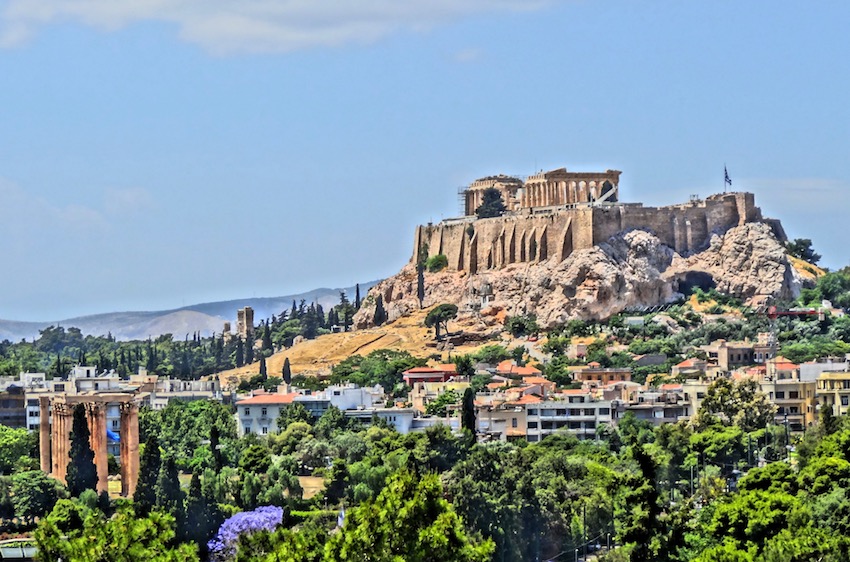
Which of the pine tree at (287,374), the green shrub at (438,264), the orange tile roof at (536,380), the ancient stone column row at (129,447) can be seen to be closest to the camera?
the ancient stone column row at (129,447)

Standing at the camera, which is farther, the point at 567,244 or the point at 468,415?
the point at 567,244

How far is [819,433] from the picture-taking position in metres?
67.2

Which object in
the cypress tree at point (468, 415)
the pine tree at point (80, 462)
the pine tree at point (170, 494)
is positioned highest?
the cypress tree at point (468, 415)

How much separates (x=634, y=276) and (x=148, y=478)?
4959cm

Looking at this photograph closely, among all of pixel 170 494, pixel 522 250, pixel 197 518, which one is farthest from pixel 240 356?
pixel 197 518

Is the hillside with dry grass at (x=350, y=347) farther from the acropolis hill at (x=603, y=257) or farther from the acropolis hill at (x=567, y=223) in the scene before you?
the acropolis hill at (x=567, y=223)

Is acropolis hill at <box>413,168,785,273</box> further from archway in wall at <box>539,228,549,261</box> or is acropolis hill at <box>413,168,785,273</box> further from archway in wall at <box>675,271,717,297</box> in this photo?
archway in wall at <box>675,271,717,297</box>

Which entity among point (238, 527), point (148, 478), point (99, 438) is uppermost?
point (99, 438)

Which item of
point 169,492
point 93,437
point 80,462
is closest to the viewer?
point 169,492

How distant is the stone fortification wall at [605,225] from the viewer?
112 m

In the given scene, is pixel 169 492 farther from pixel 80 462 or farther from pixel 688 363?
pixel 688 363

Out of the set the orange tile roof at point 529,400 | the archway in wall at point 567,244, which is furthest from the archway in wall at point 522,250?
the orange tile roof at point 529,400

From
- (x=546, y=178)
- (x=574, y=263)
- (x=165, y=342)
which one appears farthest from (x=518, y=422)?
(x=165, y=342)

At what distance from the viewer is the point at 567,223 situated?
113062 millimetres
